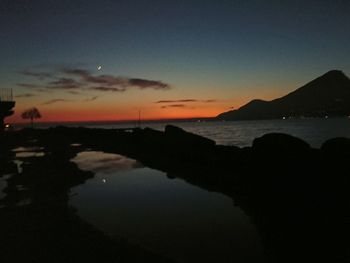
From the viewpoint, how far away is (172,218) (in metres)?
13.3

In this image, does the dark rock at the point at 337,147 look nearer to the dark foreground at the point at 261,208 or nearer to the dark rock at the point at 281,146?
the dark foreground at the point at 261,208

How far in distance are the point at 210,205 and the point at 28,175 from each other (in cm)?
1238

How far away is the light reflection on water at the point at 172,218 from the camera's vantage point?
1015cm

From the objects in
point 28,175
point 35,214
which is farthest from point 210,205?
point 28,175

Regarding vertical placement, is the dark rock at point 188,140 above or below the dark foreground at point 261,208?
above

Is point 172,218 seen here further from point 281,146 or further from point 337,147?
point 337,147

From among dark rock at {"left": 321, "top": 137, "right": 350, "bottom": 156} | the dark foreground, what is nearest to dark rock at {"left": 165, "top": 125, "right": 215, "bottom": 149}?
the dark foreground

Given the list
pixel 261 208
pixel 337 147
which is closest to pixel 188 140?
pixel 261 208

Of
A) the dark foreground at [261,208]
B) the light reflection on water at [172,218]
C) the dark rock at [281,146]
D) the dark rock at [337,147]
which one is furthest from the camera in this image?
the dark rock at [281,146]

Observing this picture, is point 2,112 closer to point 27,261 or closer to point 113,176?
point 113,176

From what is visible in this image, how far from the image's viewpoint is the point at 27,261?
8.64 metres

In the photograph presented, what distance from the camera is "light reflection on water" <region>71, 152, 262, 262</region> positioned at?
10.1m

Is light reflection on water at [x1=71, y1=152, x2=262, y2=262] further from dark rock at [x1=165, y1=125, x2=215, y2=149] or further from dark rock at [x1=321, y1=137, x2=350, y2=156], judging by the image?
dark rock at [x1=165, y1=125, x2=215, y2=149]

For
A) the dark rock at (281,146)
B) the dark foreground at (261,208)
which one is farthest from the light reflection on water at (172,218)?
the dark rock at (281,146)
